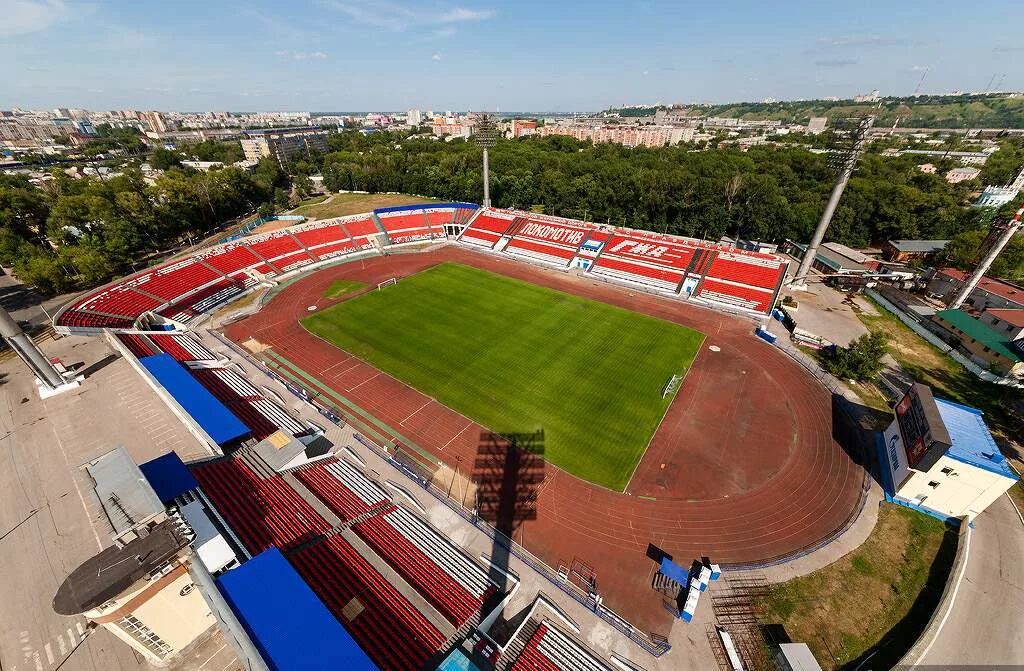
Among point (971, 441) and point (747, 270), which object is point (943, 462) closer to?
point (971, 441)

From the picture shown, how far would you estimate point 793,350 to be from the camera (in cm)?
3609

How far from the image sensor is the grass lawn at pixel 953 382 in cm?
2788

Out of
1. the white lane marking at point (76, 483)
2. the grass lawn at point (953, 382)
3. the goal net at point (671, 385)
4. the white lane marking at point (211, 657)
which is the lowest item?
the goal net at point (671, 385)

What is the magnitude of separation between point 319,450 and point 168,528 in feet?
35.1

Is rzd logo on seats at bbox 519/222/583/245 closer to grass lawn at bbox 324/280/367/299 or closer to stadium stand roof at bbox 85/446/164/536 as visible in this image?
grass lawn at bbox 324/280/367/299

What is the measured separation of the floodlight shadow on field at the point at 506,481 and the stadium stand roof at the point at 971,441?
2230 cm

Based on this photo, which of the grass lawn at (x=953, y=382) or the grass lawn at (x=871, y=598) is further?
the grass lawn at (x=953, y=382)

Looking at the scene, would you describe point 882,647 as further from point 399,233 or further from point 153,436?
point 399,233

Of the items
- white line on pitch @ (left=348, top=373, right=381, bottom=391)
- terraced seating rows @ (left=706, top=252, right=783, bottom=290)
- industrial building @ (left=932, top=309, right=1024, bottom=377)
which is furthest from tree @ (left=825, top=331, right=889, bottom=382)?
white line on pitch @ (left=348, top=373, right=381, bottom=391)

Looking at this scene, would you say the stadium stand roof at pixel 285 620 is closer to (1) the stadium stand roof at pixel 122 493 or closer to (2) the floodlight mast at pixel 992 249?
(1) the stadium stand roof at pixel 122 493

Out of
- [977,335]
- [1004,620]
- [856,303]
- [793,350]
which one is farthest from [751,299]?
[1004,620]

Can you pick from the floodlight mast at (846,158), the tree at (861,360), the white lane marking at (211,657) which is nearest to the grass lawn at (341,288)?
the white lane marking at (211,657)

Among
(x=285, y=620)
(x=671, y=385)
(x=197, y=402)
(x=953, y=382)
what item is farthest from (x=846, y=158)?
(x=197, y=402)

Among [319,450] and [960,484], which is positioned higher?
[960,484]
